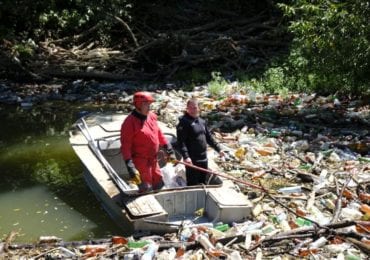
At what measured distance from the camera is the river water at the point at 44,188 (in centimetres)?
773

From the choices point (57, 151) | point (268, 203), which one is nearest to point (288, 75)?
point (57, 151)

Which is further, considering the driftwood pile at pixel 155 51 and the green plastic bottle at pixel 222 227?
the driftwood pile at pixel 155 51

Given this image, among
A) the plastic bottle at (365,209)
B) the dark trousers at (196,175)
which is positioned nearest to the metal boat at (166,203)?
the dark trousers at (196,175)

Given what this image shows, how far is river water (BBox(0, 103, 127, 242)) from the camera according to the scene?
304 inches

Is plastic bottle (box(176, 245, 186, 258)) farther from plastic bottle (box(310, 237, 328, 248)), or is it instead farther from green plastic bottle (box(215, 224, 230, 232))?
plastic bottle (box(310, 237, 328, 248))

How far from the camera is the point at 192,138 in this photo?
7434 mm

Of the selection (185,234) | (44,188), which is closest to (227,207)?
(185,234)

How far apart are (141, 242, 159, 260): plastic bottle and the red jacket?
124 centimetres

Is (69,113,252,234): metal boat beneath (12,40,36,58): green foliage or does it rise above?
beneath

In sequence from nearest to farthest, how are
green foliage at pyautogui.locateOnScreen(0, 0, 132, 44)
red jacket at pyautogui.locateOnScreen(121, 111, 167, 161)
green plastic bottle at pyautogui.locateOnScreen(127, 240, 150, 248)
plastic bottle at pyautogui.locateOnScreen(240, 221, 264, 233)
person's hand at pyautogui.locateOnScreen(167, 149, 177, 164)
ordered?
green plastic bottle at pyautogui.locateOnScreen(127, 240, 150, 248), plastic bottle at pyautogui.locateOnScreen(240, 221, 264, 233), red jacket at pyautogui.locateOnScreen(121, 111, 167, 161), person's hand at pyautogui.locateOnScreen(167, 149, 177, 164), green foliage at pyautogui.locateOnScreen(0, 0, 132, 44)

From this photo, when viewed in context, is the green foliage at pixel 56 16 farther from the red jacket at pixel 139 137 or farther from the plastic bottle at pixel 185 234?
the plastic bottle at pixel 185 234

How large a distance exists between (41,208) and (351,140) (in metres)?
5.24

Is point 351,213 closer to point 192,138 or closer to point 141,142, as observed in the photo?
point 192,138

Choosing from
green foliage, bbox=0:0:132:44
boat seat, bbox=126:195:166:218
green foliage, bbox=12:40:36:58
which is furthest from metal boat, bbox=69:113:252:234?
green foliage, bbox=0:0:132:44
